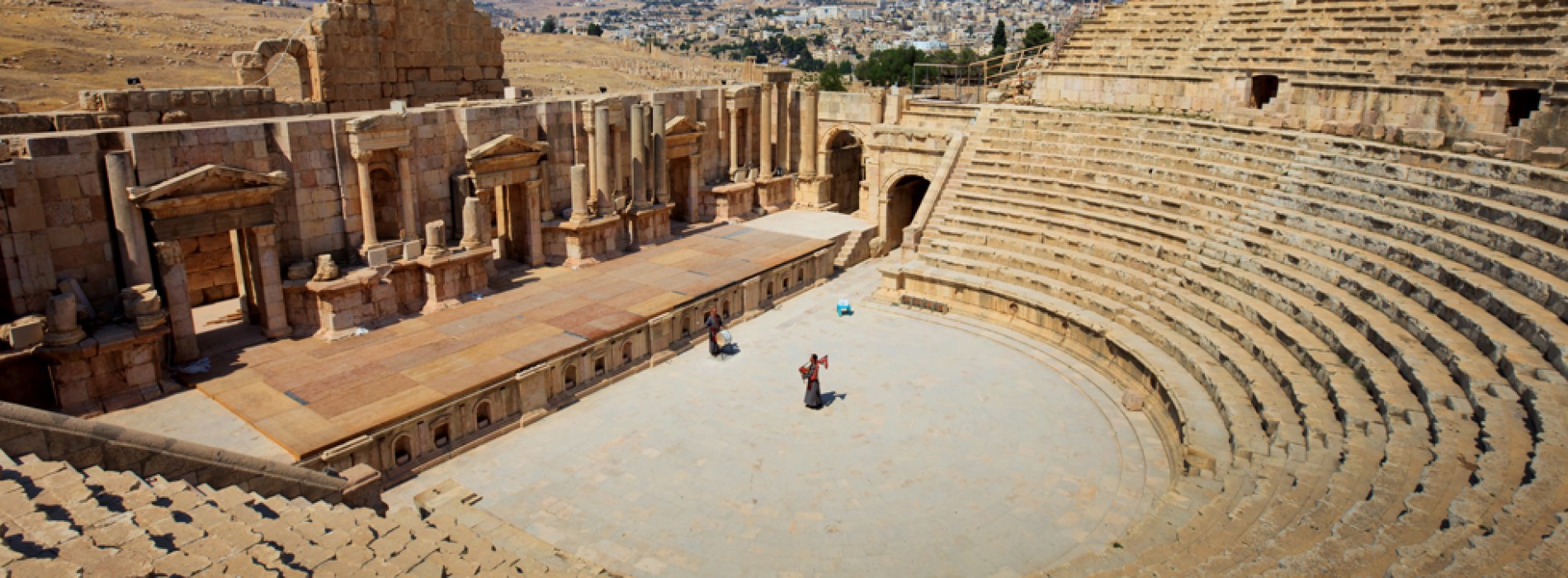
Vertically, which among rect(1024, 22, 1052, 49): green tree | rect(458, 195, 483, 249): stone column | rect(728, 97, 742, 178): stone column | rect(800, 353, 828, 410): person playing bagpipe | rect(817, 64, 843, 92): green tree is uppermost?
rect(1024, 22, 1052, 49): green tree

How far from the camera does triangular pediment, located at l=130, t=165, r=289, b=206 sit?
1426cm

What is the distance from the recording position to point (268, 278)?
15852mm

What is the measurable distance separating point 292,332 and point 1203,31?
2270 centimetres

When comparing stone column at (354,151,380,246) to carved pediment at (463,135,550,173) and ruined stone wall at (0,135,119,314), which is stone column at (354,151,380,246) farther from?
ruined stone wall at (0,135,119,314)

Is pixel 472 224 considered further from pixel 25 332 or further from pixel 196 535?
pixel 196 535

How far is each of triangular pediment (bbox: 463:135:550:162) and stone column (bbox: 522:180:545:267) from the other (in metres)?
0.71

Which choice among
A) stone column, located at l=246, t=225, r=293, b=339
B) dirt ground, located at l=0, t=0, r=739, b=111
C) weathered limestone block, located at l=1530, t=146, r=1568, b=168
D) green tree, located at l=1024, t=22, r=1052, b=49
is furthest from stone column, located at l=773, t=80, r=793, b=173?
green tree, located at l=1024, t=22, r=1052, b=49

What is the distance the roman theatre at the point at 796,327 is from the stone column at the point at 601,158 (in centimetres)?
26

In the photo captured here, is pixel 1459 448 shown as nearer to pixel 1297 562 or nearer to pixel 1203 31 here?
pixel 1297 562

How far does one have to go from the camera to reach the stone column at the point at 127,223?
46.0ft

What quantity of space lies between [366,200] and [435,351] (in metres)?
3.44

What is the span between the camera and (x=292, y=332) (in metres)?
16.3

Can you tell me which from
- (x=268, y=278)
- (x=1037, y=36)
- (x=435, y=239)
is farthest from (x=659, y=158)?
(x=1037, y=36)

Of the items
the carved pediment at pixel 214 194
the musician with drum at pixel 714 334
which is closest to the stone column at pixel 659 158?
the musician with drum at pixel 714 334
